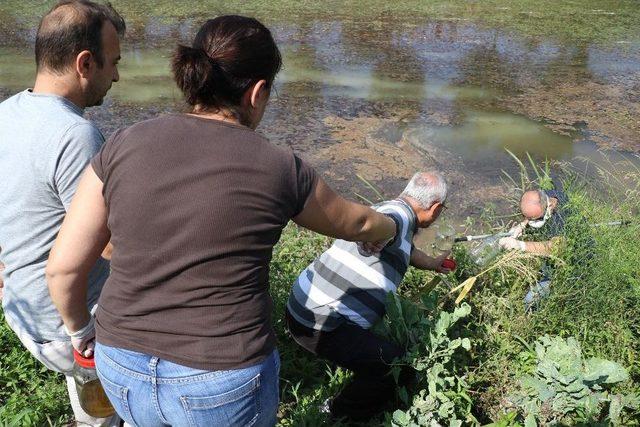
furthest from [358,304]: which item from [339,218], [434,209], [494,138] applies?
[494,138]

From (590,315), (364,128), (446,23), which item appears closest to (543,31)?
(446,23)

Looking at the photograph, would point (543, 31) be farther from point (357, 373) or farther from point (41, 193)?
point (41, 193)

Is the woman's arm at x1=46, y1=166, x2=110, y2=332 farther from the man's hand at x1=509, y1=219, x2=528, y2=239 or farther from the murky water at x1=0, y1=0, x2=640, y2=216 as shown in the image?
the murky water at x1=0, y1=0, x2=640, y2=216

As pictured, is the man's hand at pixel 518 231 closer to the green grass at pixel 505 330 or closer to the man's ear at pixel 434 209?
the green grass at pixel 505 330

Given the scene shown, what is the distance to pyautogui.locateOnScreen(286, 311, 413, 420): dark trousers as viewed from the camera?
2.48 m

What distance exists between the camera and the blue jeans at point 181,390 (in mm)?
1526

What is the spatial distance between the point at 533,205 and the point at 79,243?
2.87 meters

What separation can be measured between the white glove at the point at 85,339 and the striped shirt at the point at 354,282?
0.90m

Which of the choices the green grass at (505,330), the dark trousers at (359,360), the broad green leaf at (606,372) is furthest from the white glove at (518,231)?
the dark trousers at (359,360)

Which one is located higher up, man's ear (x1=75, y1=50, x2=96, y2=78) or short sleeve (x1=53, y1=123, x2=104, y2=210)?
man's ear (x1=75, y1=50, x2=96, y2=78)

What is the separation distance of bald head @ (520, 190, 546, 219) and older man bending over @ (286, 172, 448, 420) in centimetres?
129

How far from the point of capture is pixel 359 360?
8.14 feet

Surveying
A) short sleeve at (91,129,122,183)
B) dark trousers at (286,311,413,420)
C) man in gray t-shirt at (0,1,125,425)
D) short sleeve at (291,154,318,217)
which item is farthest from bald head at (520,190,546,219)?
short sleeve at (91,129,122,183)

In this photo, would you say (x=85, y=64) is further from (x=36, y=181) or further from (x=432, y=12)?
(x=432, y=12)
